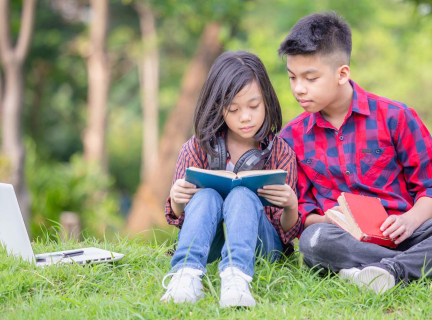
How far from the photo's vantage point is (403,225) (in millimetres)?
2451

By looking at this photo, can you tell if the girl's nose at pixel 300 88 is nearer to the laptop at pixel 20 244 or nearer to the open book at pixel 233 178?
the open book at pixel 233 178

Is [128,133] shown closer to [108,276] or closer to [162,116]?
[162,116]

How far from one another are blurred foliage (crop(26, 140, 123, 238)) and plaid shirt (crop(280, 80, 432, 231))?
4994mm

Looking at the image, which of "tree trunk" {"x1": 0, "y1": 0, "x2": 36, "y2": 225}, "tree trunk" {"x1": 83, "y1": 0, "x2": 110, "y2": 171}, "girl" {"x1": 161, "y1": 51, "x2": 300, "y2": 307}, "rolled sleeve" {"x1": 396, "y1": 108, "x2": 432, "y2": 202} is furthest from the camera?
"tree trunk" {"x1": 83, "y1": 0, "x2": 110, "y2": 171}

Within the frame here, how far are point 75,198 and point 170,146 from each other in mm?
1757

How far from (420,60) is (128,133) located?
13591 mm

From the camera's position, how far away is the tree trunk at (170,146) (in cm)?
829

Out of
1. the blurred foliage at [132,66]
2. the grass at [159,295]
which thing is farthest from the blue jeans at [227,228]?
the blurred foliage at [132,66]

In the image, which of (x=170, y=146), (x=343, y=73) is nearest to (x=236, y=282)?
(x=343, y=73)

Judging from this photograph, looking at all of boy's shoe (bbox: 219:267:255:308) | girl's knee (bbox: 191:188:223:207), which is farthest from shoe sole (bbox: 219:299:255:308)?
girl's knee (bbox: 191:188:223:207)

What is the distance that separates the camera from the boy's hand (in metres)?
2.41

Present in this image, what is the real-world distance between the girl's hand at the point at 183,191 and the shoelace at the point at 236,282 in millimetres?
495

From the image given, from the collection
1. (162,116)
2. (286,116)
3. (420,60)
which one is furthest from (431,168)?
(162,116)

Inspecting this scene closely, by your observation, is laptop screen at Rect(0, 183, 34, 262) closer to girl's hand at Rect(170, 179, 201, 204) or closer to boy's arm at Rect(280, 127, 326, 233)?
girl's hand at Rect(170, 179, 201, 204)
